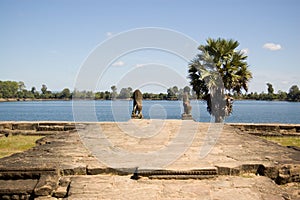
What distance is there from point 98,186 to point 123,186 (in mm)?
361

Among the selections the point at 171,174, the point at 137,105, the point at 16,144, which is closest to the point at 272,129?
the point at 137,105

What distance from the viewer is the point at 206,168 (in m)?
4.93

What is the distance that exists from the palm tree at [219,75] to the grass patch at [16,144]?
892cm

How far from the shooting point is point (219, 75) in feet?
53.8

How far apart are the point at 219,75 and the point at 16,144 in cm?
1050

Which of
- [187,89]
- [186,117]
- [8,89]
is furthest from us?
[8,89]

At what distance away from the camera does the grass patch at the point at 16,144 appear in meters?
9.07

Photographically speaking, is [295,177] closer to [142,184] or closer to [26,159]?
[142,184]

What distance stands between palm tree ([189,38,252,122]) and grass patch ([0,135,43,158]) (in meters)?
8.92

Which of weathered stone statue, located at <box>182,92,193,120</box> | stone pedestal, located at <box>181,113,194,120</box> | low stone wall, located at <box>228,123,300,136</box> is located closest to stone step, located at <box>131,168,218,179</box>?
low stone wall, located at <box>228,123,300,136</box>

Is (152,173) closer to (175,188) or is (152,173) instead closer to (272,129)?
(175,188)

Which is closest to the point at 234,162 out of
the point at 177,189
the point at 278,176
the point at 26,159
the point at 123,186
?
the point at 278,176

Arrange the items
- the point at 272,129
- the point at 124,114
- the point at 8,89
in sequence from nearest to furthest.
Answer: the point at 272,129, the point at 124,114, the point at 8,89

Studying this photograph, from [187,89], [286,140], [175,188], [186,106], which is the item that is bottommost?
[286,140]
